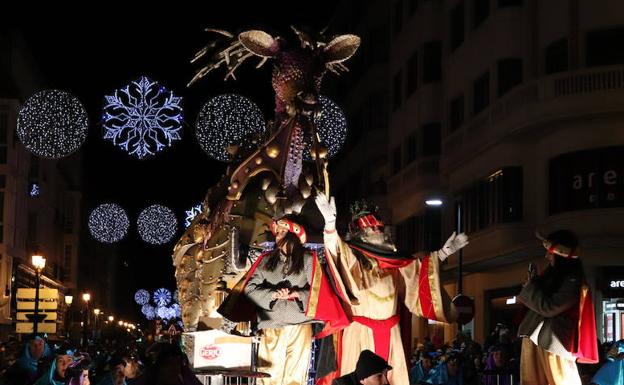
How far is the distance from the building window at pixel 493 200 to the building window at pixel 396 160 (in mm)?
8361

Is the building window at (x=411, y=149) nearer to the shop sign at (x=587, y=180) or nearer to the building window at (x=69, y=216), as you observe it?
the shop sign at (x=587, y=180)

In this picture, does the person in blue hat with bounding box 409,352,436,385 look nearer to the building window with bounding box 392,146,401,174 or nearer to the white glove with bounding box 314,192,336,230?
the white glove with bounding box 314,192,336,230

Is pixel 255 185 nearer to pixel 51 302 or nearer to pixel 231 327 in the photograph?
pixel 231 327

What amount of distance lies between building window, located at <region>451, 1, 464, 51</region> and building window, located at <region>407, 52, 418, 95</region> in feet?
13.5

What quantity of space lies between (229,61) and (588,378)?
303 inches

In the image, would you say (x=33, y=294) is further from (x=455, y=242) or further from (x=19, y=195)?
(x=19, y=195)

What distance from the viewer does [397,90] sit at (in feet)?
148

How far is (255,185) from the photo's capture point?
1720cm

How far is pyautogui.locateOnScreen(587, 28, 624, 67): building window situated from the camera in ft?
93.2

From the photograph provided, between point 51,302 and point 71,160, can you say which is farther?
point 71,160

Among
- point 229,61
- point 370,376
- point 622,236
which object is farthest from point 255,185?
point 622,236

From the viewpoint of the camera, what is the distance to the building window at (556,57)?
1153 inches

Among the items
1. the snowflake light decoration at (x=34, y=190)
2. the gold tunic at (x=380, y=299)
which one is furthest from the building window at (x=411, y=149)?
the gold tunic at (x=380, y=299)

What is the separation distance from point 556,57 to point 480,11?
549cm
